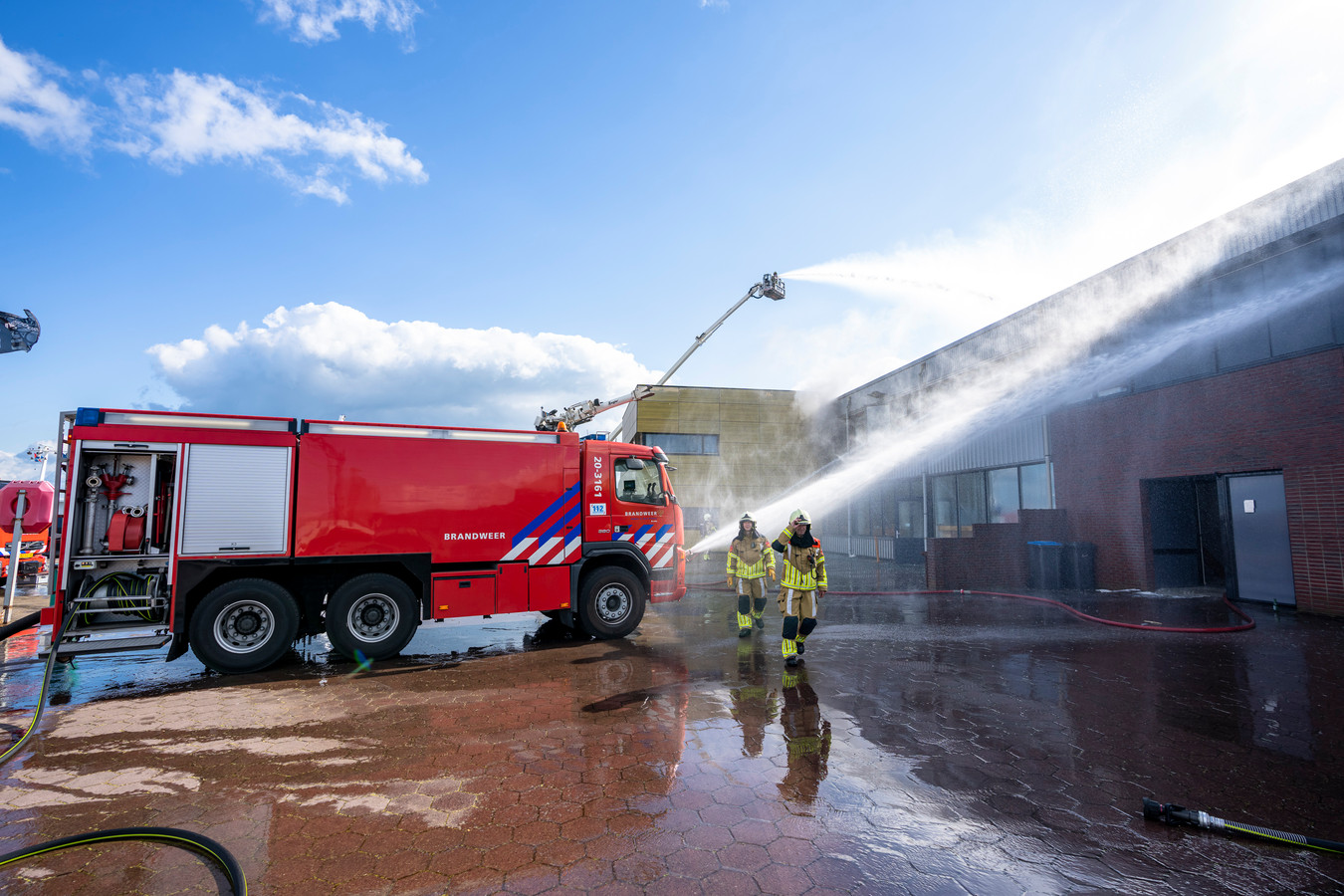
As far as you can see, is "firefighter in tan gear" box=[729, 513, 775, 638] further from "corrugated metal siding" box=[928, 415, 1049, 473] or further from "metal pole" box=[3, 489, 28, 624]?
"metal pole" box=[3, 489, 28, 624]

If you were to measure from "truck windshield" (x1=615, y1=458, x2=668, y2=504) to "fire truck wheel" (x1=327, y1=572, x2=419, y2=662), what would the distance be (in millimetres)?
3187

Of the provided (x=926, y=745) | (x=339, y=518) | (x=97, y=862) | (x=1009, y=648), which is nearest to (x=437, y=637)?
(x=339, y=518)

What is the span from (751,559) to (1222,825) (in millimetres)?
6057

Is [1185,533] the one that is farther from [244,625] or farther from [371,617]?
[244,625]

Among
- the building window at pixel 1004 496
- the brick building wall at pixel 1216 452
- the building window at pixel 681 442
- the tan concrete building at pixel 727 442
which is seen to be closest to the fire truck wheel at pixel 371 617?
the brick building wall at pixel 1216 452

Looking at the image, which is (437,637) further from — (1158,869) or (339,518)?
(1158,869)

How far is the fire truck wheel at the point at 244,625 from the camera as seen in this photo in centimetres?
709

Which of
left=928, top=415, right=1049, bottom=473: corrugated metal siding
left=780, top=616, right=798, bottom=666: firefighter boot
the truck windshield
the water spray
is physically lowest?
the water spray

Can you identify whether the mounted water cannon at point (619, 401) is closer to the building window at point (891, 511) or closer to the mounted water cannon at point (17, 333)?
the building window at point (891, 511)

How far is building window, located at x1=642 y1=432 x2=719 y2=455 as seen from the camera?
29.6 meters

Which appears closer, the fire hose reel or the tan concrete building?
the fire hose reel

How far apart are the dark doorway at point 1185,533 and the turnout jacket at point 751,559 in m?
9.60

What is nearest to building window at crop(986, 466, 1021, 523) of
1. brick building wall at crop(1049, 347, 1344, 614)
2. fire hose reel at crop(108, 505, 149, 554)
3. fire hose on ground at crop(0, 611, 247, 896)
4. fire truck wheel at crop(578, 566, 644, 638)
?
brick building wall at crop(1049, 347, 1344, 614)

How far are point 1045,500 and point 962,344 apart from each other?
5.32m
